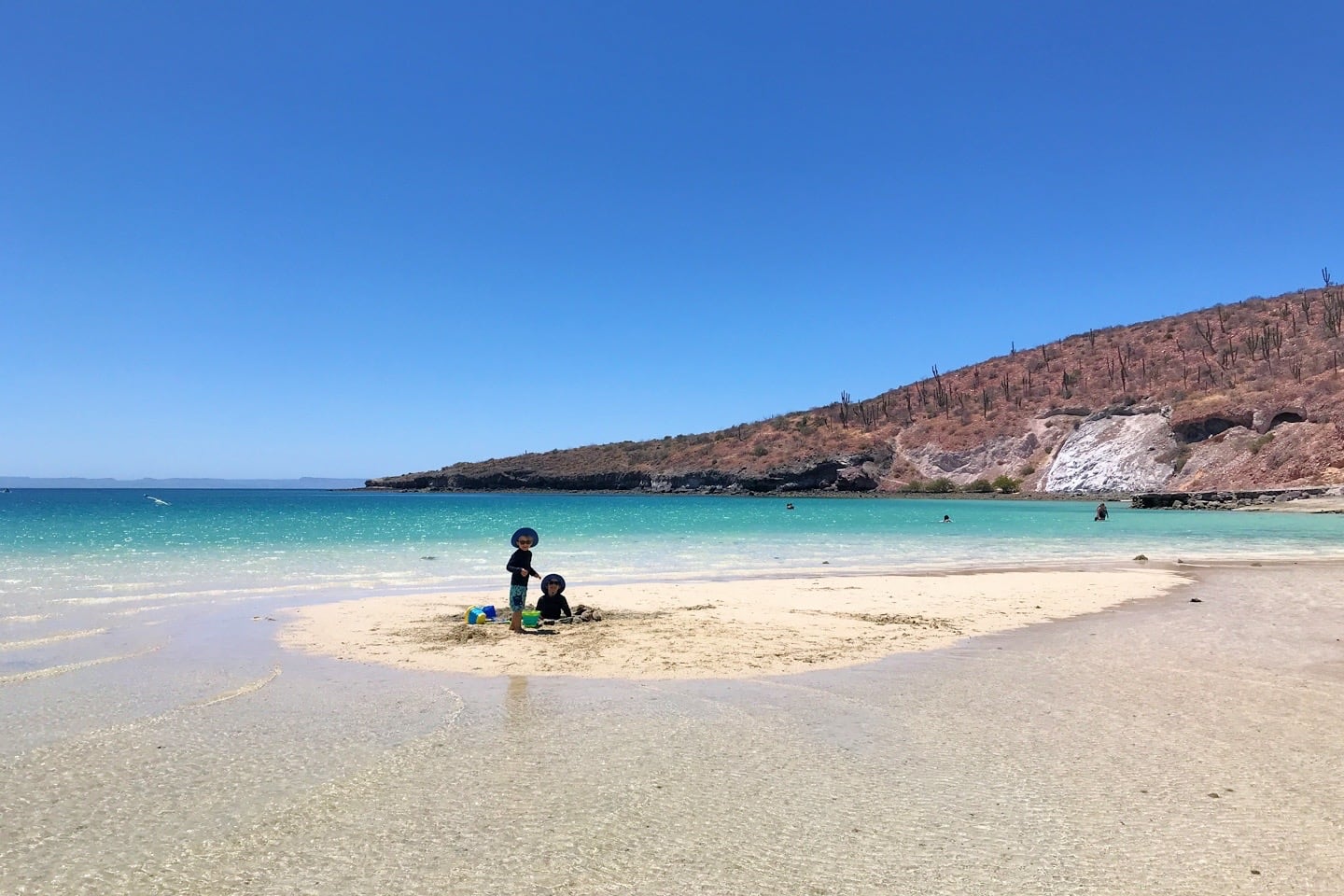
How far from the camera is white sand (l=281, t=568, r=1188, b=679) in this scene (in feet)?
29.8

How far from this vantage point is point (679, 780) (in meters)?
5.18

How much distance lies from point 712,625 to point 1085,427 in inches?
3368

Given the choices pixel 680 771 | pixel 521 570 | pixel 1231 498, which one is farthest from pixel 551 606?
pixel 1231 498

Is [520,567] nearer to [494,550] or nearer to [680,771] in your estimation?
[680,771]

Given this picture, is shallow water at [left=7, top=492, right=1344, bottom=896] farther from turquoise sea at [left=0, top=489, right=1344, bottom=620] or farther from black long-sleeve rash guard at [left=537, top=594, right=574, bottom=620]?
turquoise sea at [left=0, top=489, right=1344, bottom=620]

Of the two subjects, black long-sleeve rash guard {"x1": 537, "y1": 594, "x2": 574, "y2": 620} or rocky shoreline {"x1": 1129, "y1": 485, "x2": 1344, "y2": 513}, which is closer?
black long-sleeve rash guard {"x1": 537, "y1": 594, "x2": 574, "y2": 620}

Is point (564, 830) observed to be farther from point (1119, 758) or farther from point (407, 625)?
point (407, 625)

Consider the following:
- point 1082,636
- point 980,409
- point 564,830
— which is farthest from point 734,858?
point 980,409

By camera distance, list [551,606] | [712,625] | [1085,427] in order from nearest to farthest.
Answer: [712,625] < [551,606] < [1085,427]

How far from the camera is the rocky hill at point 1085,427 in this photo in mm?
68875

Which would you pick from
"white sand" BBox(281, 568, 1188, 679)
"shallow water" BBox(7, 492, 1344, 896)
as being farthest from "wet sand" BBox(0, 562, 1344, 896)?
"white sand" BBox(281, 568, 1188, 679)

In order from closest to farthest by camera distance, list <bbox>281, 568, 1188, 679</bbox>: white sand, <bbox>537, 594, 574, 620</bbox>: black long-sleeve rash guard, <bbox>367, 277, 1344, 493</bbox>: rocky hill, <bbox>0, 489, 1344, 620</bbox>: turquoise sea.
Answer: <bbox>281, 568, 1188, 679</bbox>: white sand
<bbox>537, 594, 574, 620</bbox>: black long-sleeve rash guard
<bbox>0, 489, 1344, 620</bbox>: turquoise sea
<bbox>367, 277, 1344, 493</bbox>: rocky hill

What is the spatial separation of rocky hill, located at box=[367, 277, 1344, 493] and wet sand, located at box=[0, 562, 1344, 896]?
223ft

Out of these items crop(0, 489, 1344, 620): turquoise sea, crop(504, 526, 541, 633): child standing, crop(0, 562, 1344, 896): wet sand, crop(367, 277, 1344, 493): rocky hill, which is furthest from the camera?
crop(367, 277, 1344, 493): rocky hill
